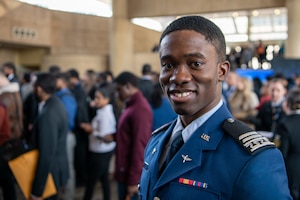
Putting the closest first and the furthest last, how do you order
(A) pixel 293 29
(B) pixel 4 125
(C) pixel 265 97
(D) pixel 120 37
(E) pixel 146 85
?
1. (B) pixel 4 125
2. (C) pixel 265 97
3. (E) pixel 146 85
4. (A) pixel 293 29
5. (D) pixel 120 37

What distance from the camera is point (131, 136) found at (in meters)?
3.29

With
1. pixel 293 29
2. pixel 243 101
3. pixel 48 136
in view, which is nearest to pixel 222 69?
pixel 48 136

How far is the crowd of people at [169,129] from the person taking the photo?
1.14 metres

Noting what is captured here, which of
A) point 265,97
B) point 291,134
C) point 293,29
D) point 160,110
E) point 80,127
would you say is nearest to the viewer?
point 291,134

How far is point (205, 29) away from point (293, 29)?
1364cm

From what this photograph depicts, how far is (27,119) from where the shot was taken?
5062 mm

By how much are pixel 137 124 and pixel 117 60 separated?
41.1 ft

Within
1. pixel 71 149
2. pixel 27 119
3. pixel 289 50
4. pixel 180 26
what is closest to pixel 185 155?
pixel 180 26

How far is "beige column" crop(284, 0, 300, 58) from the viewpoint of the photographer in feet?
43.4

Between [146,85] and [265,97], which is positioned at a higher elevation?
[146,85]

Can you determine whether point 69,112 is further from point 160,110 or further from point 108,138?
point 160,110

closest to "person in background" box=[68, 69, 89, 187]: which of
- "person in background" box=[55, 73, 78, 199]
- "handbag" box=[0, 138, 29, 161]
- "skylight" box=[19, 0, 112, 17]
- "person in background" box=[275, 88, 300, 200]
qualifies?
"person in background" box=[55, 73, 78, 199]

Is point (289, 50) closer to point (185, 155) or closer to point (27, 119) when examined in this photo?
point (27, 119)

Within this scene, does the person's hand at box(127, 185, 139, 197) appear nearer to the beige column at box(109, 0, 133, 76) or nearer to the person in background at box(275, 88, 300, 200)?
the person in background at box(275, 88, 300, 200)
